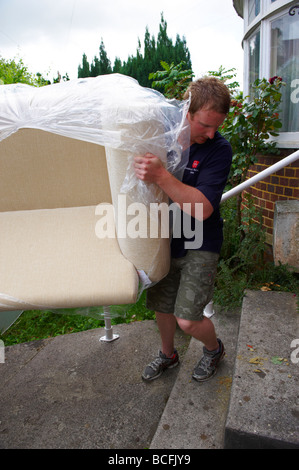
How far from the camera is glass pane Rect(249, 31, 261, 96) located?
10.8 ft

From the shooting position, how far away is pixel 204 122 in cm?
140

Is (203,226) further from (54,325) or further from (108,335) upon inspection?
(54,325)

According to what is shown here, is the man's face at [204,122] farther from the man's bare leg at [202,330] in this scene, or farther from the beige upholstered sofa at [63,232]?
the man's bare leg at [202,330]

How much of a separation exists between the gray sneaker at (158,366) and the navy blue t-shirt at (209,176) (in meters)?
0.72

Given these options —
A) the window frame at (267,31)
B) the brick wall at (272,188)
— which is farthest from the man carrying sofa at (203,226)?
the window frame at (267,31)

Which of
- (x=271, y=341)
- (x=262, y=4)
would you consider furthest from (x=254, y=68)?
(x=271, y=341)

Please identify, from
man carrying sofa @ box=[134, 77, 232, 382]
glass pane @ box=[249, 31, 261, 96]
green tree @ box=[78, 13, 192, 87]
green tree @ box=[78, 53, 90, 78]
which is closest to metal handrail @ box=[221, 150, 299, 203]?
man carrying sofa @ box=[134, 77, 232, 382]

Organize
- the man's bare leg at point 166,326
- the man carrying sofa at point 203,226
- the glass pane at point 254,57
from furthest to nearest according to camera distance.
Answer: the glass pane at point 254,57 < the man's bare leg at point 166,326 < the man carrying sofa at point 203,226

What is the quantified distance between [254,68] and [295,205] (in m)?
1.80

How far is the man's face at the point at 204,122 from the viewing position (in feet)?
4.56

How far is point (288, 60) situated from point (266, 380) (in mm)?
2494

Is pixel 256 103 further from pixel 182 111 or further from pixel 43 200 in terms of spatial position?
pixel 43 200

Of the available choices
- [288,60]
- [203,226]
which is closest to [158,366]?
[203,226]

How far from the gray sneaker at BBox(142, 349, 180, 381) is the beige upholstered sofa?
79cm
